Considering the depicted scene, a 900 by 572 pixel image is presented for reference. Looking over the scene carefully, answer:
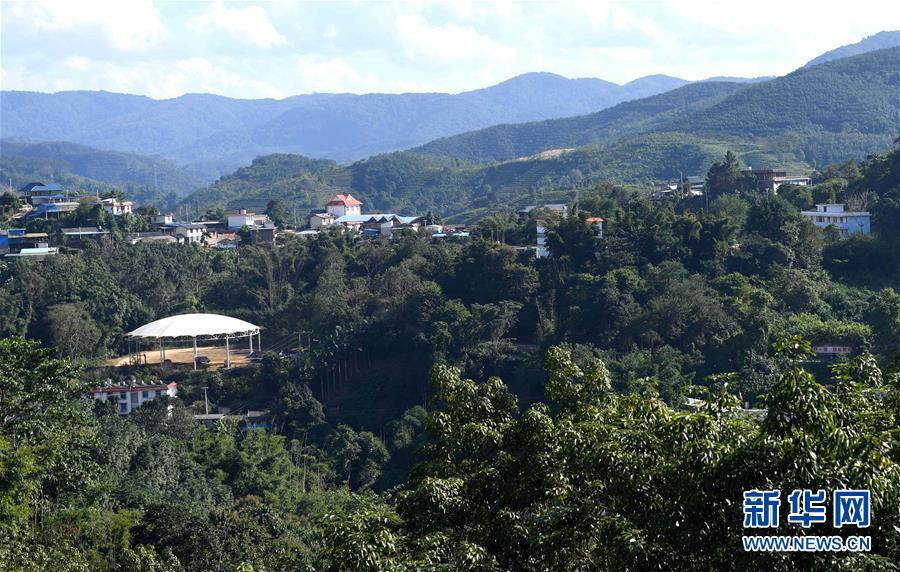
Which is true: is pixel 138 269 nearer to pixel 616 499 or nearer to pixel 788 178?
pixel 788 178

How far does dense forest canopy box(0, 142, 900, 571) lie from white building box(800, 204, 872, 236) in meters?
0.68

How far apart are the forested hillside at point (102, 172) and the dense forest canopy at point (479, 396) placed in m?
113

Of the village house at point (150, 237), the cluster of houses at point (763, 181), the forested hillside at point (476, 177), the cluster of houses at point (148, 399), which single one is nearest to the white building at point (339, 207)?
the village house at point (150, 237)

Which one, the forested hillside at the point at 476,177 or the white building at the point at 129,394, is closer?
the white building at the point at 129,394

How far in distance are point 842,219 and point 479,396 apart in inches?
1042

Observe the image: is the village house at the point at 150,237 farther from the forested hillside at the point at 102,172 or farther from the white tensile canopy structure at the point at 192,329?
the forested hillside at the point at 102,172

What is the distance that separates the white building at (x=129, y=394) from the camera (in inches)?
1125

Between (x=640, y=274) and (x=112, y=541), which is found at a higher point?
(x=640, y=274)

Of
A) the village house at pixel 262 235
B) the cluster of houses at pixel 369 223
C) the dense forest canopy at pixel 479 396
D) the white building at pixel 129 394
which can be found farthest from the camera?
the village house at pixel 262 235

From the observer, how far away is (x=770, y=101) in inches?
3637

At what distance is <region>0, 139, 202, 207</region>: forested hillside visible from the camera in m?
154

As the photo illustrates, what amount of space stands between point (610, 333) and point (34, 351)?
1519cm

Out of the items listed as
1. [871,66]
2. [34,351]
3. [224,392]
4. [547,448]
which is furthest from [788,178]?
[871,66]

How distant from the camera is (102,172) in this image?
186625mm
